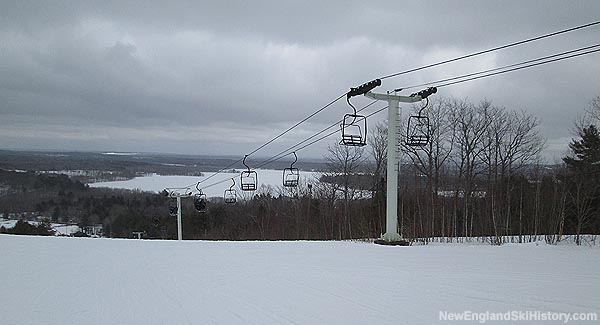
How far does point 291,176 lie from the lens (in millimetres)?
19172

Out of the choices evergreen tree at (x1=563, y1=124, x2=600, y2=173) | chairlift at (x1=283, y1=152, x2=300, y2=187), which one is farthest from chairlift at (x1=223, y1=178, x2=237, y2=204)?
evergreen tree at (x1=563, y1=124, x2=600, y2=173)

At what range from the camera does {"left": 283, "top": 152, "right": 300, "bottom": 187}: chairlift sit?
Result: 1741 centimetres

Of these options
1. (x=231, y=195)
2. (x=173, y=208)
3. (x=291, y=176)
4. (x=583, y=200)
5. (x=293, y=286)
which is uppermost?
(x=291, y=176)

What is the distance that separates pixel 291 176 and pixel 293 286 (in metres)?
13.4

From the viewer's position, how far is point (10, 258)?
891cm

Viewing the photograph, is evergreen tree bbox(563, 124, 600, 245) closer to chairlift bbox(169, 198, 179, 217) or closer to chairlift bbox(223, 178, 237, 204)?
chairlift bbox(223, 178, 237, 204)

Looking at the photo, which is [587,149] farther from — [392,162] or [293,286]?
[293,286]

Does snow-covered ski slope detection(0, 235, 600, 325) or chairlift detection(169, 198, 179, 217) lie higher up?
snow-covered ski slope detection(0, 235, 600, 325)

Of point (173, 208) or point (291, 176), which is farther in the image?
point (173, 208)

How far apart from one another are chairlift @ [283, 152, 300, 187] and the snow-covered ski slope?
8177mm

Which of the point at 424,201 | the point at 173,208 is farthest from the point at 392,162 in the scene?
the point at 173,208

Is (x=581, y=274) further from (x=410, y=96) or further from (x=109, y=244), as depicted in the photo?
(x=109, y=244)

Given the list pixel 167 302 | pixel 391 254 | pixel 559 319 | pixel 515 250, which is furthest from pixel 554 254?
pixel 167 302

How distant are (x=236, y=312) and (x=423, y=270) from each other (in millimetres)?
3442
